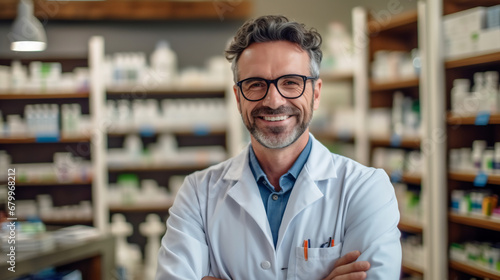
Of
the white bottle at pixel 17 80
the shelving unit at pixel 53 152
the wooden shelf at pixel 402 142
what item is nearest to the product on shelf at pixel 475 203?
the wooden shelf at pixel 402 142

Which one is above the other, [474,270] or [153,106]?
[153,106]

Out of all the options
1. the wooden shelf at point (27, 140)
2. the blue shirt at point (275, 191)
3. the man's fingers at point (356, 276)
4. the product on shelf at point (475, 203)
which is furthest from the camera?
the wooden shelf at point (27, 140)

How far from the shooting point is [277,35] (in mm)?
1663

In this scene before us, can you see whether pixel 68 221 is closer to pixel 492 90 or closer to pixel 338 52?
pixel 338 52

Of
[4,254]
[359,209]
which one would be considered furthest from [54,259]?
[359,209]

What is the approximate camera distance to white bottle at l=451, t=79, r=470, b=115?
11.0ft

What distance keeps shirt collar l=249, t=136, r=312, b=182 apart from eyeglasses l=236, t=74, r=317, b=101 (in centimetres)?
24

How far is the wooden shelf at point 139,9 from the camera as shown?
5.41m

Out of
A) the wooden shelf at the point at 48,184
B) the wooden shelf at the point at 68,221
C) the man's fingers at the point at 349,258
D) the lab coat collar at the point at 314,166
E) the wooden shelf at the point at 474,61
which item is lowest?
the wooden shelf at the point at 68,221

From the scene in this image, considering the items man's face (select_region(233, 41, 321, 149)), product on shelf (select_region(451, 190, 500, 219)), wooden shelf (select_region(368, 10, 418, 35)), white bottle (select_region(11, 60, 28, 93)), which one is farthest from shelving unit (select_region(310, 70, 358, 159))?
man's face (select_region(233, 41, 321, 149))

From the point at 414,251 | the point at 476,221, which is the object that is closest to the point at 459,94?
the point at 476,221

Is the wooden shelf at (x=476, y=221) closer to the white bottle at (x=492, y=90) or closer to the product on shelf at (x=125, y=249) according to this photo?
the white bottle at (x=492, y=90)

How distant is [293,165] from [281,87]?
0.96 ft

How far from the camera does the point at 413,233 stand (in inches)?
172
